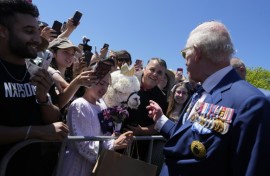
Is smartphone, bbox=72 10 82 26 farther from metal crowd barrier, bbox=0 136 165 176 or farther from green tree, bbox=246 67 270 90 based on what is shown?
green tree, bbox=246 67 270 90

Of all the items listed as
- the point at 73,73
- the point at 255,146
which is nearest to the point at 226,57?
the point at 255,146

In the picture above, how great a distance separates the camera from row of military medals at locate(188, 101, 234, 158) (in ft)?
6.40

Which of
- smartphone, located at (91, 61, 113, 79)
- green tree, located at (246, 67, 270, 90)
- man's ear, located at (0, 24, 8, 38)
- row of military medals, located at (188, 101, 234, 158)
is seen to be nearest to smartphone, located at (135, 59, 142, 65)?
smartphone, located at (91, 61, 113, 79)

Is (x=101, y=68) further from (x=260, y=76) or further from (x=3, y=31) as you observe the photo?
(x=260, y=76)

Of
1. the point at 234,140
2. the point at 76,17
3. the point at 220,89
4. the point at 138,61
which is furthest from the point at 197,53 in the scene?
the point at 138,61

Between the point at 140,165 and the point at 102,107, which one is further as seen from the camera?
the point at 102,107

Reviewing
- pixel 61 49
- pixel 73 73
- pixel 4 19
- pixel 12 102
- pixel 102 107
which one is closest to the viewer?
pixel 12 102

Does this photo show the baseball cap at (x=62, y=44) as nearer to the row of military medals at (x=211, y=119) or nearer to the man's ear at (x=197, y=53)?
the man's ear at (x=197, y=53)

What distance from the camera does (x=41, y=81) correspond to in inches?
89.2

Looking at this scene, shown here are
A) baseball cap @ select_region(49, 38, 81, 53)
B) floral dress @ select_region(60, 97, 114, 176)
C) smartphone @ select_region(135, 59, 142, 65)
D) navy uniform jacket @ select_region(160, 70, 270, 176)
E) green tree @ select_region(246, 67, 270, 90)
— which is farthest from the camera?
green tree @ select_region(246, 67, 270, 90)

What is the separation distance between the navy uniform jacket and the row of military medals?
2 cm

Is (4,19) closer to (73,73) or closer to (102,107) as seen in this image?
(102,107)

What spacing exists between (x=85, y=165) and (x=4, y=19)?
58.6 inches

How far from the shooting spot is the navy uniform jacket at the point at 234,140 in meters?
1.85
